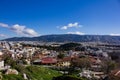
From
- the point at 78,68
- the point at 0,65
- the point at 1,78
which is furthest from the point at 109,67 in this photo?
the point at 1,78

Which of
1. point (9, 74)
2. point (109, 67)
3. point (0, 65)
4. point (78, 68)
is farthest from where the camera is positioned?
point (78, 68)

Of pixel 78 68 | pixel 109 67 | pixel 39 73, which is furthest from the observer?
pixel 78 68

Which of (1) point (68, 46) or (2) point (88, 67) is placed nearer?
(2) point (88, 67)

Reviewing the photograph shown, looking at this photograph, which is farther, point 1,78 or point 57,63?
point 57,63

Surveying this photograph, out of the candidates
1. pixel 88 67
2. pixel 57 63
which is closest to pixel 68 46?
pixel 57 63

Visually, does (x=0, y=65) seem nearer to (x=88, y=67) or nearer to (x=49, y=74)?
(x=49, y=74)

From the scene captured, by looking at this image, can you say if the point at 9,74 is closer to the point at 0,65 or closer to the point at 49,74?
the point at 0,65

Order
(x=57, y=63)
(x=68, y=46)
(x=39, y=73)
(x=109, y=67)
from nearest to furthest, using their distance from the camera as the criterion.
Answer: (x=39, y=73) < (x=109, y=67) < (x=57, y=63) < (x=68, y=46)

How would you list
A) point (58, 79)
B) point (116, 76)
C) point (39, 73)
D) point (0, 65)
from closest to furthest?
point (116, 76)
point (58, 79)
point (0, 65)
point (39, 73)
